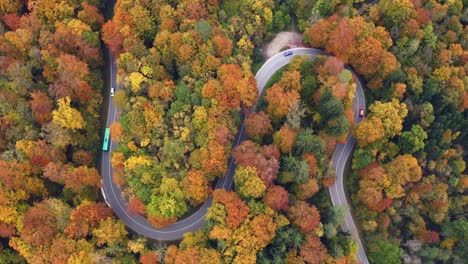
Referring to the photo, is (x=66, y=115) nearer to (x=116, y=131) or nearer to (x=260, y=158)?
(x=116, y=131)

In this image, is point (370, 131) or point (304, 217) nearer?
point (304, 217)

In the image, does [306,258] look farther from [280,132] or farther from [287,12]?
[287,12]

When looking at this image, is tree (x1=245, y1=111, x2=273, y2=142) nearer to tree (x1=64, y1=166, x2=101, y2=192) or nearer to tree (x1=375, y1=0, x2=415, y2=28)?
tree (x1=64, y1=166, x2=101, y2=192)

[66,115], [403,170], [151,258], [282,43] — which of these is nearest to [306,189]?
[403,170]

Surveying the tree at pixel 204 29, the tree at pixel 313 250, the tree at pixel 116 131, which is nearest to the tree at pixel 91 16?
the tree at pixel 204 29

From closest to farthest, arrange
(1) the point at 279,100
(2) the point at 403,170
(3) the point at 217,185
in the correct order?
(1) the point at 279,100 < (2) the point at 403,170 < (3) the point at 217,185

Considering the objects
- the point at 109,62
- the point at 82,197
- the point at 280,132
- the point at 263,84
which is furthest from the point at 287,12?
the point at 82,197
